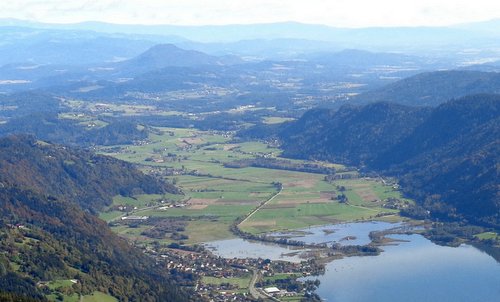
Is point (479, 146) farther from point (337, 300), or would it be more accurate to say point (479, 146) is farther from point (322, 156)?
point (337, 300)

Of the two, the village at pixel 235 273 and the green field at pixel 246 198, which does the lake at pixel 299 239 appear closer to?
the village at pixel 235 273

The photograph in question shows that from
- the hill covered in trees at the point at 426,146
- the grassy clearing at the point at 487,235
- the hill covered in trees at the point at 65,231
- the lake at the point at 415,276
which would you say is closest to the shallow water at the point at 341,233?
the lake at the point at 415,276

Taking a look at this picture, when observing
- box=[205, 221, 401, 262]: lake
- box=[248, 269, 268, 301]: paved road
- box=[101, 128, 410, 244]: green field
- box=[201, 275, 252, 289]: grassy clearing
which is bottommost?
box=[101, 128, 410, 244]: green field

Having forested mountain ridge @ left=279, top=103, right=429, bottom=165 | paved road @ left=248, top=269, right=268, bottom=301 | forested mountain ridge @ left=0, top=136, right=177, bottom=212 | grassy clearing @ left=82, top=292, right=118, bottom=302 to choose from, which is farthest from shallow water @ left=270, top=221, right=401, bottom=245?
forested mountain ridge @ left=279, top=103, right=429, bottom=165

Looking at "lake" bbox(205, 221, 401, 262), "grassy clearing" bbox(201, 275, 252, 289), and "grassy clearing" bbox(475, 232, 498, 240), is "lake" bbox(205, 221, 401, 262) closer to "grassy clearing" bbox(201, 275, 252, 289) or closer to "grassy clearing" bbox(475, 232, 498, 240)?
"grassy clearing" bbox(201, 275, 252, 289)

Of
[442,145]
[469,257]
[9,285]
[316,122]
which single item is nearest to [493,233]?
[469,257]
